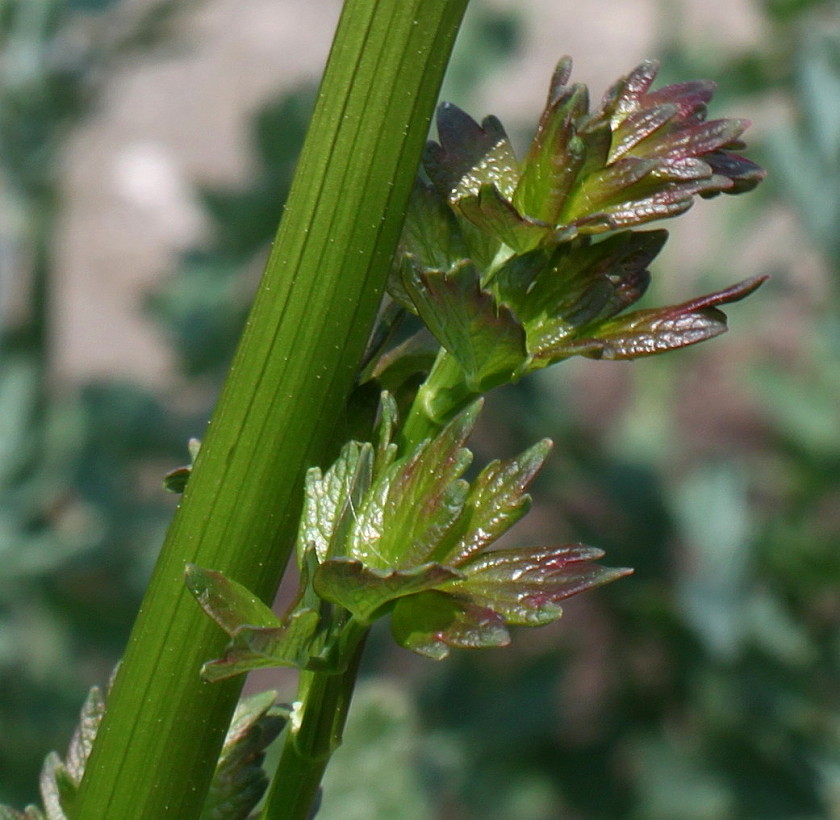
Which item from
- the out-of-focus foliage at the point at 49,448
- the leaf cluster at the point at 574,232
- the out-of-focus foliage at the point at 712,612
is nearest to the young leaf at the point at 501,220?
the leaf cluster at the point at 574,232

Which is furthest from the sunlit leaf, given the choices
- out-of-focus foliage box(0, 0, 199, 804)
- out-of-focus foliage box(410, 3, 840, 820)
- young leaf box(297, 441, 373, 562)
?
out-of-focus foliage box(410, 3, 840, 820)

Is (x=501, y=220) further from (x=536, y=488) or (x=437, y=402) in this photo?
(x=536, y=488)

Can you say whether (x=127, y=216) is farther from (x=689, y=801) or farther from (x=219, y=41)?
(x=689, y=801)

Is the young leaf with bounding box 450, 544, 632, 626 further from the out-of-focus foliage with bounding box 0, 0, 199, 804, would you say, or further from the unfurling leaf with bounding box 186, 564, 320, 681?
the out-of-focus foliage with bounding box 0, 0, 199, 804

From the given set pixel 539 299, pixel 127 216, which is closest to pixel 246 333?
pixel 539 299

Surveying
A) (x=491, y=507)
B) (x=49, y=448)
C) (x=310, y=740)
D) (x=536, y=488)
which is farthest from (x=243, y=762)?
(x=536, y=488)
